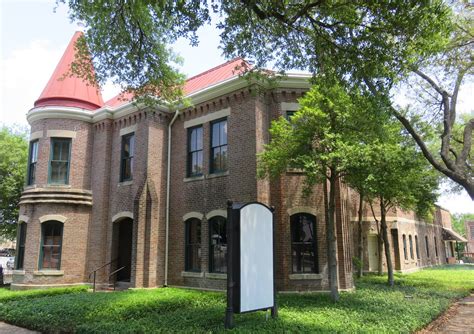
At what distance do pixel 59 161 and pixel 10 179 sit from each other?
684 centimetres

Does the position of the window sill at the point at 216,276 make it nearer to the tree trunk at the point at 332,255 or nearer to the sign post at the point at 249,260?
the tree trunk at the point at 332,255

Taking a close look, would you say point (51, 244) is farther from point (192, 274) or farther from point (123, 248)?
point (192, 274)

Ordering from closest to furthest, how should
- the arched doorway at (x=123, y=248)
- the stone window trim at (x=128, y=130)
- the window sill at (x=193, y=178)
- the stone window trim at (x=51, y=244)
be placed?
the window sill at (x=193, y=178), the stone window trim at (x=51, y=244), the stone window trim at (x=128, y=130), the arched doorway at (x=123, y=248)

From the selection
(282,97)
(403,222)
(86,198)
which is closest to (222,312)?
(282,97)

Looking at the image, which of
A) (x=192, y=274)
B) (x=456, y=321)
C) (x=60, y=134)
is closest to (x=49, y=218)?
(x=60, y=134)

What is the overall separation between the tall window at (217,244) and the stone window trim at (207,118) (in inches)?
159

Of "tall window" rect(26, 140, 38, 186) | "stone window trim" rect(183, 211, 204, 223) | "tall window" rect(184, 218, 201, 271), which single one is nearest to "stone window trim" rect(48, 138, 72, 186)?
"tall window" rect(26, 140, 38, 186)

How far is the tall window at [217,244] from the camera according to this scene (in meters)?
14.1

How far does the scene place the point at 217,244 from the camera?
14344mm

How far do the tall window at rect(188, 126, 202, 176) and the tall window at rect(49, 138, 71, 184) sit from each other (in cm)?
632

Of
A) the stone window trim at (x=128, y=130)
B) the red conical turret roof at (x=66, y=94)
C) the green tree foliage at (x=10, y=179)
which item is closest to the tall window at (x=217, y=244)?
the stone window trim at (x=128, y=130)

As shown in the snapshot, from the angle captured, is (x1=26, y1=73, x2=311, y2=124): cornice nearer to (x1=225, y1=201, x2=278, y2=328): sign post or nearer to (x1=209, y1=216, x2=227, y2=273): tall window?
(x1=209, y1=216, x2=227, y2=273): tall window

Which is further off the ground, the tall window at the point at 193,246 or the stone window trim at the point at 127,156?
the stone window trim at the point at 127,156

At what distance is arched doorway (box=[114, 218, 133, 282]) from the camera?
Answer: 17266mm
